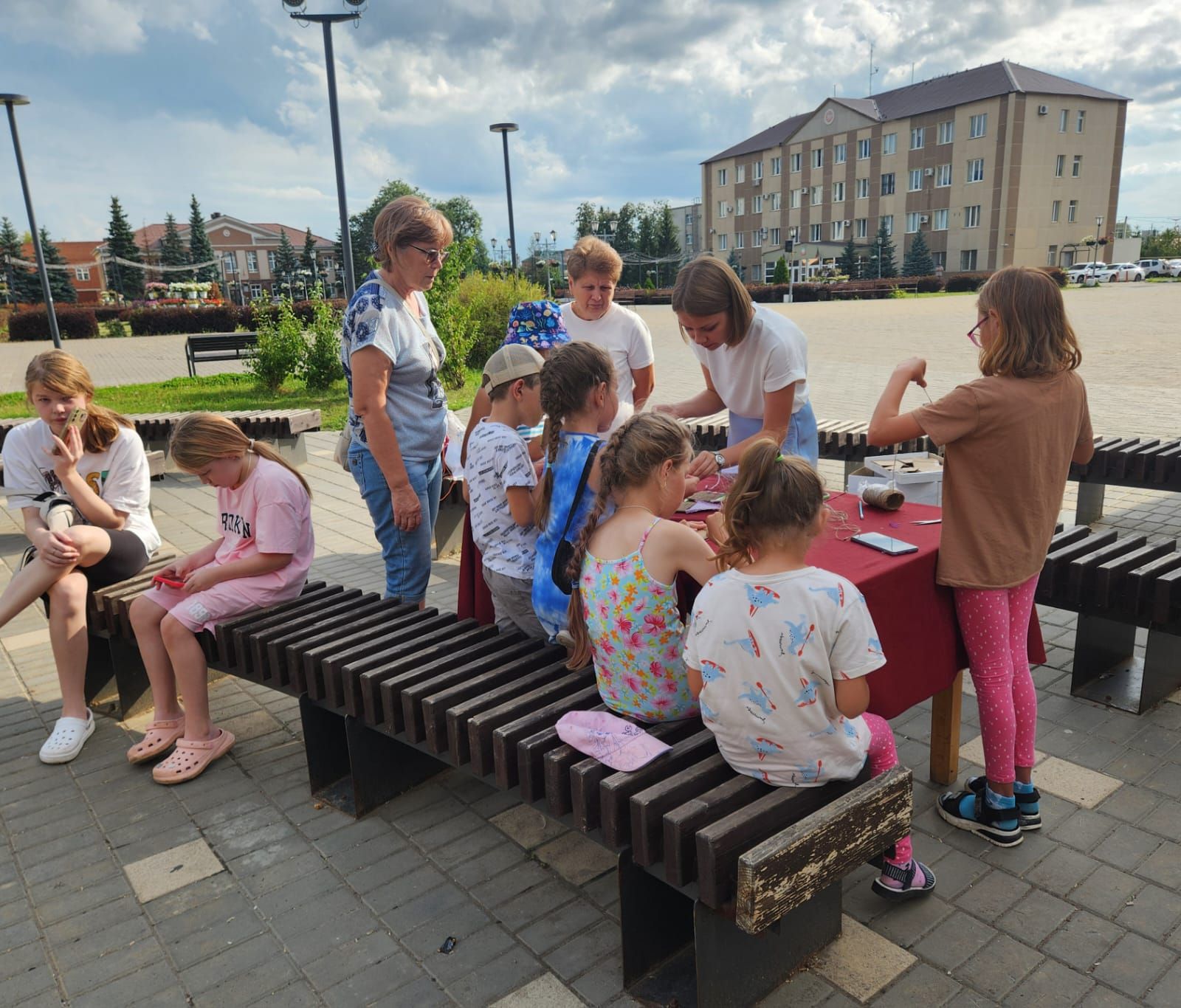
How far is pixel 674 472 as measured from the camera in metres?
2.47

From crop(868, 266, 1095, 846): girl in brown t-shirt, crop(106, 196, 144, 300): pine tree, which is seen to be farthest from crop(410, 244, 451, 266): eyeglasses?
crop(106, 196, 144, 300): pine tree

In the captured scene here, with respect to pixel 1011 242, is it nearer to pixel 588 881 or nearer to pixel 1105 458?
pixel 1105 458

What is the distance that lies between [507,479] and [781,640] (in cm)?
123

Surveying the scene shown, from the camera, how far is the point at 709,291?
3.27 meters

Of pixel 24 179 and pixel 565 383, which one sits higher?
pixel 24 179

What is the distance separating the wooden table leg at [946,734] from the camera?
10.1 feet

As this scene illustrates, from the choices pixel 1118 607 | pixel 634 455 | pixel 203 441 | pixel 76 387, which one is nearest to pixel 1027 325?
pixel 634 455

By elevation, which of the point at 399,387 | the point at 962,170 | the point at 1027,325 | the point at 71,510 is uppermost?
the point at 962,170

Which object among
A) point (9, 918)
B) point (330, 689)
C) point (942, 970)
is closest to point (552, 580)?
point (330, 689)

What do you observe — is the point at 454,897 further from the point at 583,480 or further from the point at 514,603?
the point at 583,480

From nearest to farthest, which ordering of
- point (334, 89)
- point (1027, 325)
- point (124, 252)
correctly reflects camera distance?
point (1027, 325) → point (334, 89) → point (124, 252)

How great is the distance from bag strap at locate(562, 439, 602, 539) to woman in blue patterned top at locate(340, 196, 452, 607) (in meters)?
0.95

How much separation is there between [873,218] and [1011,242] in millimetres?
10457

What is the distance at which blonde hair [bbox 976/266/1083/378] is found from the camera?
251 centimetres
